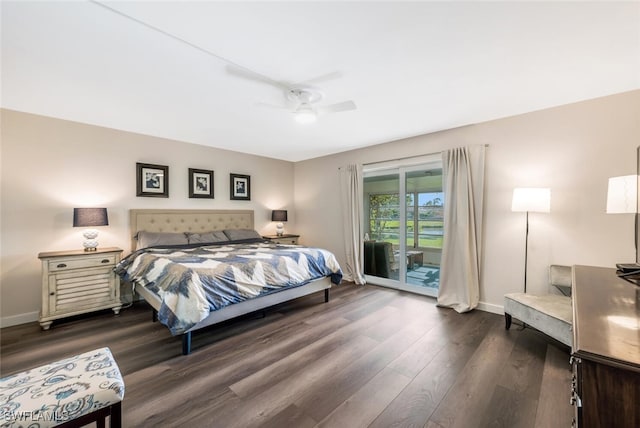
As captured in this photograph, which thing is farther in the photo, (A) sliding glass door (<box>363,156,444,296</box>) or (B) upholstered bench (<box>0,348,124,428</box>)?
(A) sliding glass door (<box>363,156,444,296</box>)

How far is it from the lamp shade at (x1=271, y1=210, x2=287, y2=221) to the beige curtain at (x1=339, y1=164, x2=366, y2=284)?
Result: 4.57ft

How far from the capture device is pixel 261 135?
13.0 ft

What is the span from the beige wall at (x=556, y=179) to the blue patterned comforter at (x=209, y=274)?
87.2 inches

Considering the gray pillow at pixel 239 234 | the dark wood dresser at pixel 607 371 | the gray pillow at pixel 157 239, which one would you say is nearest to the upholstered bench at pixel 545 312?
the dark wood dresser at pixel 607 371

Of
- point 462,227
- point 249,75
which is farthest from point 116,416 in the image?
point 462,227

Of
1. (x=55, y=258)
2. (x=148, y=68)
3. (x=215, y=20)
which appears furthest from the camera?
(x=55, y=258)

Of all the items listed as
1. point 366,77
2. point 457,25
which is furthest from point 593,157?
point 366,77

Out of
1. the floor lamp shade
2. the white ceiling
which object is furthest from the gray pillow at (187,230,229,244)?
the white ceiling

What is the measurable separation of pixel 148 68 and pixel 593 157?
→ 14.3 ft

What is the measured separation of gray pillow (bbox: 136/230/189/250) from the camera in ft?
11.9

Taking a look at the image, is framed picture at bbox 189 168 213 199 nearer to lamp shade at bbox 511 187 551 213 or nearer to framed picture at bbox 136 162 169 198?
framed picture at bbox 136 162 169 198

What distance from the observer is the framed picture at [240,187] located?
195 inches

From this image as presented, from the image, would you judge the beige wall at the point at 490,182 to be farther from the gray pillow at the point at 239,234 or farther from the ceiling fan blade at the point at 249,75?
the ceiling fan blade at the point at 249,75

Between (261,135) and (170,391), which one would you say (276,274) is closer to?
(170,391)
